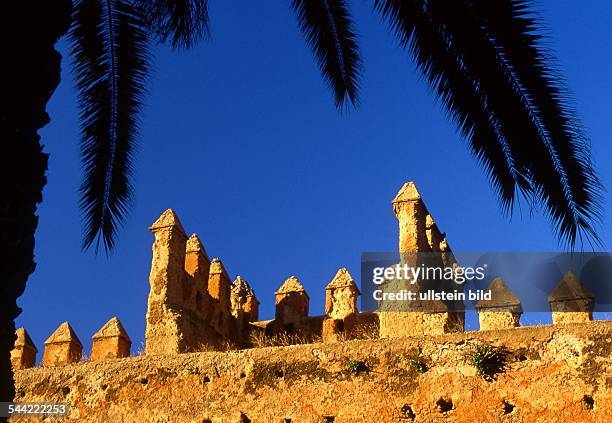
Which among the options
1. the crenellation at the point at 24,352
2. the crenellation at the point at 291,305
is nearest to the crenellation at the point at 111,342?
the crenellation at the point at 24,352

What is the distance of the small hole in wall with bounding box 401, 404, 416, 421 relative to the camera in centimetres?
1123

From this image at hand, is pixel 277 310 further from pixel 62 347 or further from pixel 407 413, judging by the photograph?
pixel 407 413

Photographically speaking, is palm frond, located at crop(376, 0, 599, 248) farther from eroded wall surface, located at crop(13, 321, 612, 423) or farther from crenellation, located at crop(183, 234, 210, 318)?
crenellation, located at crop(183, 234, 210, 318)

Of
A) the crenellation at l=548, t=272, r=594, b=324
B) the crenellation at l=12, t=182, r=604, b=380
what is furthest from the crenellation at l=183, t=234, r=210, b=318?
the crenellation at l=548, t=272, r=594, b=324

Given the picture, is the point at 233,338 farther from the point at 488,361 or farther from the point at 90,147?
the point at 90,147

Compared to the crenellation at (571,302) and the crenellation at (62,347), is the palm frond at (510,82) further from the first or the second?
the crenellation at (62,347)

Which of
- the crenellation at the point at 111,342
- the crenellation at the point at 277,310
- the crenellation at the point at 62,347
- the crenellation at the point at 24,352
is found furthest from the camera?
the crenellation at the point at 24,352

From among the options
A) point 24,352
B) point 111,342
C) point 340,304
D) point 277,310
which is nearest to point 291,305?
point 277,310

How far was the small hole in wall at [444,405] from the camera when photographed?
36.6 feet

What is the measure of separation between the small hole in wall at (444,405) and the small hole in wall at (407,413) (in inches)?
15.6

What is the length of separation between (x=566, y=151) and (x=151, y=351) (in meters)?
9.52

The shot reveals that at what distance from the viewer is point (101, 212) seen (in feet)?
25.0

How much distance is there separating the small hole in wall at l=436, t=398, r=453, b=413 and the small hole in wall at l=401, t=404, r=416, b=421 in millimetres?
396

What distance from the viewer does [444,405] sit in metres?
11.2
